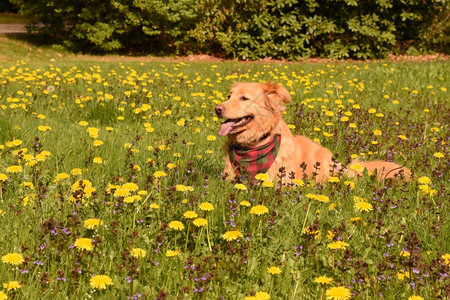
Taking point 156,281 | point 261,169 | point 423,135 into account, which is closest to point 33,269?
point 156,281

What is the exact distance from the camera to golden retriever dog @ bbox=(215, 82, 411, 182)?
461cm

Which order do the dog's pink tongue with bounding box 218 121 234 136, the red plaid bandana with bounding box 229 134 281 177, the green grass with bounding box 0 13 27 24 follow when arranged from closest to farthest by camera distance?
1. the red plaid bandana with bounding box 229 134 281 177
2. the dog's pink tongue with bounding box 218 121 234 136
3. the green grass with bounding box 0 13 27 24

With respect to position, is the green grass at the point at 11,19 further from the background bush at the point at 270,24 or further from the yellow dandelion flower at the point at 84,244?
the yellow dandelion flower at the point at 84,244

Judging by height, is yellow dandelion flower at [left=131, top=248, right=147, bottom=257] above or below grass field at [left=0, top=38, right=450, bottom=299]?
above

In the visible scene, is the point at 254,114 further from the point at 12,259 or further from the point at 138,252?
the point at 12,259

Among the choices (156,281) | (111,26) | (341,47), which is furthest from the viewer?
(111,26)

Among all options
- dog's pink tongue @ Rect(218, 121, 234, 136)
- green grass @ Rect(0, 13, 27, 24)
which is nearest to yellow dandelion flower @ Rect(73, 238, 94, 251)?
dog's pink tongue @ Rect(218, 121, 234, 136)

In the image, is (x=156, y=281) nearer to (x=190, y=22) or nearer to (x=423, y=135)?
(x=423, y=135)

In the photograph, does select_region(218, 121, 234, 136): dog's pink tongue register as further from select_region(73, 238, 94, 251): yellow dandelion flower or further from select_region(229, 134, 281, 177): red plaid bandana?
select_region(73, 238, 94, 251): yellow dandelion flower

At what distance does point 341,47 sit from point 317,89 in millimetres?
8096

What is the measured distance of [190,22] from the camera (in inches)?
666

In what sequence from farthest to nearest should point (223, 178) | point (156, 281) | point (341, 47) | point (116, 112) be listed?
point (341, 47), point (116, 112), point (223, 178), point (156, 281)

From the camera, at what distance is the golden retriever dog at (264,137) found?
4613 millimetres

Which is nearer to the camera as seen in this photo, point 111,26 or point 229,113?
point 229,113
